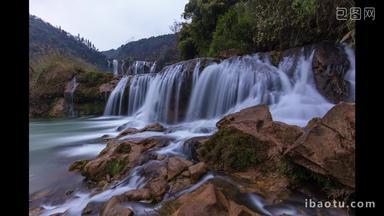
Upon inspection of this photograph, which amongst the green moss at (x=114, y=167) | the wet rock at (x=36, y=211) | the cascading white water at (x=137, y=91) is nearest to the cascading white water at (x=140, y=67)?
the cascading white water at (x=137, y=91)

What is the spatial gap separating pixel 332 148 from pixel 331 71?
19.5 feet

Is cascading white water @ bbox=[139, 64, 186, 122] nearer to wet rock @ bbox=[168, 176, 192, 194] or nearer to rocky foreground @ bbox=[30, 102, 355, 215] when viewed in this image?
rocky foreground @ bbox=[30, 102, 355, 215]

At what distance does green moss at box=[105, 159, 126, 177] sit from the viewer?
4.50 meters

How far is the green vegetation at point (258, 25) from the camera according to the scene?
8334 mm

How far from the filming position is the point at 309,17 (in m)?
8.54

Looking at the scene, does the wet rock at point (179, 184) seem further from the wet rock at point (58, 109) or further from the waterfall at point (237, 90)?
the wet rock at point (58, 109)

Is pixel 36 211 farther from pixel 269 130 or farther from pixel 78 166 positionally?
pixel 269 130

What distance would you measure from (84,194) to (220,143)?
2291mm

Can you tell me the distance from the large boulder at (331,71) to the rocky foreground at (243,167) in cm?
399

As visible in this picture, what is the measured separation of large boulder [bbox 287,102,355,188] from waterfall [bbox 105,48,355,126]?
378 cm

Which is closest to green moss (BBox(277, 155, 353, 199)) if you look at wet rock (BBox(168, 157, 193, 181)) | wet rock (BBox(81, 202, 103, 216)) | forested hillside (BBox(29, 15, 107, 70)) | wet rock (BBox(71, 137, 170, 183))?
wet rock (BBox(168, 157, 193, 181))

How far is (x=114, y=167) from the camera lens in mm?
4598

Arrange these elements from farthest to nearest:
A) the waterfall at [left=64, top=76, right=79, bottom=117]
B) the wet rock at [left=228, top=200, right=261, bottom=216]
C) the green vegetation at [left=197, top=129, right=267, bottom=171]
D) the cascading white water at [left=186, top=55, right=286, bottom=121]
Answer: the waterfall at [left=64, top=76, right=79, bottom=117]
the cascading white water at [left=186, top=55, right=286, bottom=121]
the green vegetation at [left=197, top=129, right=267, bottom=171]
the wet rock at [left=228, top=200, right=261, bottom=216]

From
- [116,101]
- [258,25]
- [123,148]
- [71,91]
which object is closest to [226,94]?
[258,25]
